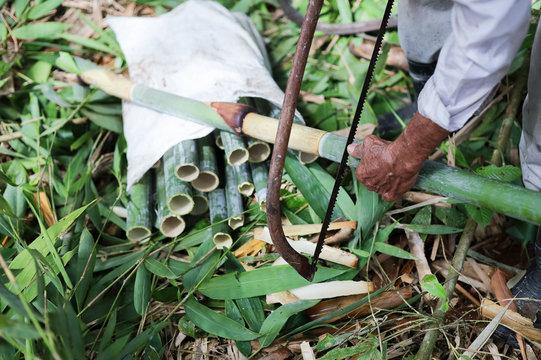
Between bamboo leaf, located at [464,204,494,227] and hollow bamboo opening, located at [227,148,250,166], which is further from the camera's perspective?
hollow bamboo opening, located at [227,148,250,166]

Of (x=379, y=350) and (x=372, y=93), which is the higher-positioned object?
(x=372, y=93)

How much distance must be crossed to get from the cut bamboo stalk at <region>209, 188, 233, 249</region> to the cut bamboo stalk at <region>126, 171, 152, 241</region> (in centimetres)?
24

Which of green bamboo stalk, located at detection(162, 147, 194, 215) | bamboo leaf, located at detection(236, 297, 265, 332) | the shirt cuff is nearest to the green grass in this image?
bamboo leaf, located at detection(236, 297, 265, 332)

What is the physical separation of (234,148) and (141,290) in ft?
1.86

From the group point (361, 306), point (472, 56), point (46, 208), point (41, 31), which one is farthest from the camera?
point (41, 31)

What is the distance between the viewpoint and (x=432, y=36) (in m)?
1.70

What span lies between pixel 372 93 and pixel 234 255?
41.1 inches

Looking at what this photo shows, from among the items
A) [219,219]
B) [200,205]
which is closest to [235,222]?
[219,219]

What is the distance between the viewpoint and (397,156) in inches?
51.2

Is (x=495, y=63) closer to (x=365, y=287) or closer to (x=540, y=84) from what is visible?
(x=540, y=84)

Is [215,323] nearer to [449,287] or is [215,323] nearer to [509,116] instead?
[449,287]

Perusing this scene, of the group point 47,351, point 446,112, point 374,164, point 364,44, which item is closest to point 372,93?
point 364,44

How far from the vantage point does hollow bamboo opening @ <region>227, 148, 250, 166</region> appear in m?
1.74

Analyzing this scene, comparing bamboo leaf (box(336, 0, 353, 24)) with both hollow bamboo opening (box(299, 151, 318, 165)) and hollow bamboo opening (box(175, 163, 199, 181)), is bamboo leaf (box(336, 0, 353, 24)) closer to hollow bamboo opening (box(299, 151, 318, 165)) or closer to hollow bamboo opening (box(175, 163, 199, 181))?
hollow bamboo opening (box(299, 151, 318, 165))
